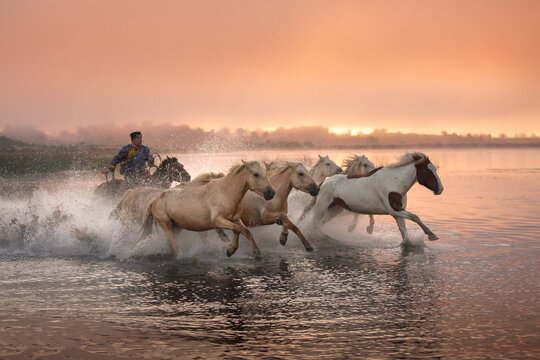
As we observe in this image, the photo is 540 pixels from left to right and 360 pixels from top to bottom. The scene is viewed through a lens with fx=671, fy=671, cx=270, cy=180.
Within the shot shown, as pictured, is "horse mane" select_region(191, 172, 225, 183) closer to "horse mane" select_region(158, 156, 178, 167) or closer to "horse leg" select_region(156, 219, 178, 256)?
"horse leg" select_region(156, 219, 178, 256)

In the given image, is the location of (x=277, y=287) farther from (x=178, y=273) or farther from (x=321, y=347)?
(x=321, y=347)

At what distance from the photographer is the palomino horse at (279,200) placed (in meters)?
11.8

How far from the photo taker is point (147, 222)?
455 inches

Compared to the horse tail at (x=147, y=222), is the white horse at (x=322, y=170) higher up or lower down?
higher up

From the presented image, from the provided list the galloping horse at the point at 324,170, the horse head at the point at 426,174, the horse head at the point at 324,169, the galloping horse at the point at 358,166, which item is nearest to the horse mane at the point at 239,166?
the horse head at the point at 426,174

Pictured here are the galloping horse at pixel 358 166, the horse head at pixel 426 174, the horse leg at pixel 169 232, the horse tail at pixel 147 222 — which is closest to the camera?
the horse leg at pixel 169 232

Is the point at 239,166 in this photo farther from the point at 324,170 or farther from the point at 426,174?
the point at 324,170

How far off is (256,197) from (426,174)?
3317mm

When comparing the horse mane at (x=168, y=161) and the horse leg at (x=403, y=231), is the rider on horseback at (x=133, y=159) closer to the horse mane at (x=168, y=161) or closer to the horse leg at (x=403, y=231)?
the horse mane at (x=168, y=161)

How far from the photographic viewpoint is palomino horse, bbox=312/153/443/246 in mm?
12742

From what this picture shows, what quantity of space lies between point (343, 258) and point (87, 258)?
14.3 ft

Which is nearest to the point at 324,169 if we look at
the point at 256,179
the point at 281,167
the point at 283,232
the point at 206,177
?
the point at 281,167

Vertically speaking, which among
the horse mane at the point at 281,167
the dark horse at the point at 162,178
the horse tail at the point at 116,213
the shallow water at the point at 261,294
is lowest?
the shallow water at the point at 261,294

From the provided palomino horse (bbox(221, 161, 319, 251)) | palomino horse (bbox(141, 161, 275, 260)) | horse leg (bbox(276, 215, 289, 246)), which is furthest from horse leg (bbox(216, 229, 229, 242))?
palomino horse (bbox(141, 161, 275, 260))
